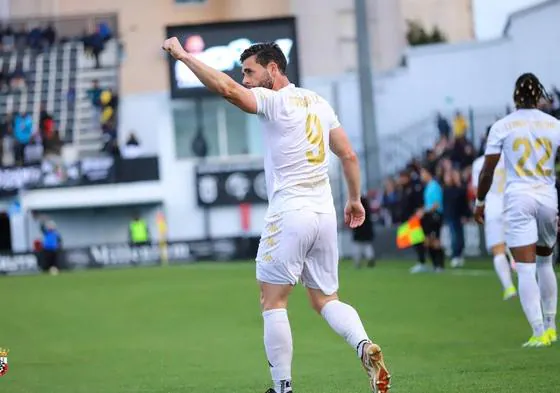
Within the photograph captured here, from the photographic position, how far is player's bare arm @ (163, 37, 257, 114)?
8.21 m

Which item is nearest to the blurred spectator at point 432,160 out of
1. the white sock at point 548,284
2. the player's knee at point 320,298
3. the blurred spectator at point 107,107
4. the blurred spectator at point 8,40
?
the white sock at point 548,284

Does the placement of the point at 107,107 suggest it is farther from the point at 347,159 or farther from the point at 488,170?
the point at 347,159

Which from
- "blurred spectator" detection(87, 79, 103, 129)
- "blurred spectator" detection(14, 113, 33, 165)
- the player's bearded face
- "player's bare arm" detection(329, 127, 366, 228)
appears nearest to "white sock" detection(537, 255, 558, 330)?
"player's bare arm" detection(329, 127, 366, 228)

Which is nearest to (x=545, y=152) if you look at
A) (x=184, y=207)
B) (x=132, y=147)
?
(x=184, y=207)

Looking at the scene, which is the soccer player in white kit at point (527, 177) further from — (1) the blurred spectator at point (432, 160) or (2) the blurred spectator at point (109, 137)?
(2) the blurred spectator at point (109, 137)

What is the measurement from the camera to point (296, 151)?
8898 mm

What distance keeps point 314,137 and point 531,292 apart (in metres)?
3.94

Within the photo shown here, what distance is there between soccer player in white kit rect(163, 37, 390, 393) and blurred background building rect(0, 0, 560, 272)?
81.5 ft

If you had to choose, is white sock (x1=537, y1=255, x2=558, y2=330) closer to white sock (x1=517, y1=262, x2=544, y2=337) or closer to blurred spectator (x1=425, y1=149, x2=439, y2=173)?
white sock (x1=517, y1=262, x2=544, y2=337)

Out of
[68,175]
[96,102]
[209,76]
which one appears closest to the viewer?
[209,76]

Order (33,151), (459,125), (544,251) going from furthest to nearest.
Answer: (33,151) → (459,125) → (544,251)

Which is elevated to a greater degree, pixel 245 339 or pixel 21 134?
pixel 21 134

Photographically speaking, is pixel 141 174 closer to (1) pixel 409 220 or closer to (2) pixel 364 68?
(2) pixel 364 68

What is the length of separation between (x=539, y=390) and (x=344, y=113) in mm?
40748
